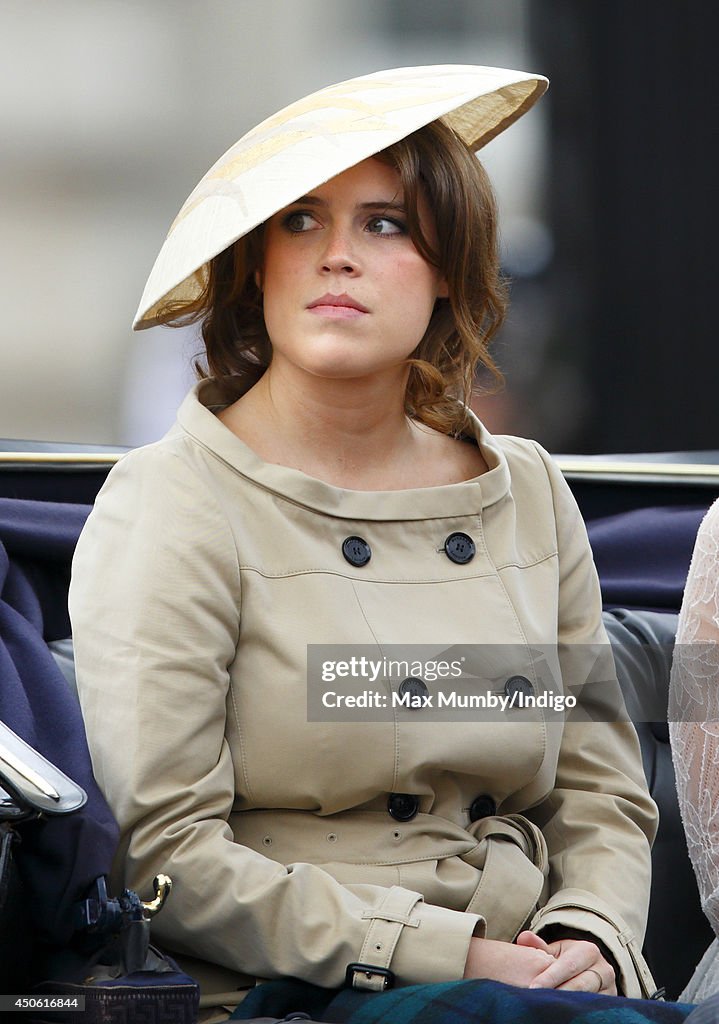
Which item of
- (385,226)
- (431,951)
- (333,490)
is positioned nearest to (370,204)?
(385,226)

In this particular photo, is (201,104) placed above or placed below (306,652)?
above

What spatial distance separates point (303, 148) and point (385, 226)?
16 cm

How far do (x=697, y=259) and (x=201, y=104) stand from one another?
1268mm

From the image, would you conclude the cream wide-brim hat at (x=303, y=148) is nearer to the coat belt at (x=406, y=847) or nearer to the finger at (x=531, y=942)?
the coat belt at (x=406, y=847)

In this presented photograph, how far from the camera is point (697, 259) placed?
368 cm

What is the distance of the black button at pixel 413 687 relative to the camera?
1.82m

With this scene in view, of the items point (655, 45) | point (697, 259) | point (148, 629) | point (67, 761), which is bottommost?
point (67, 761)

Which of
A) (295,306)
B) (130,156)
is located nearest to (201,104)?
(130,156)

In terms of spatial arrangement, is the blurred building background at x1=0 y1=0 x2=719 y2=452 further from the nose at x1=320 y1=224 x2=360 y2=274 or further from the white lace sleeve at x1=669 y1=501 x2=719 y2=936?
the white lace sleeve at x1=669 y1=501 x2=719 y2=936

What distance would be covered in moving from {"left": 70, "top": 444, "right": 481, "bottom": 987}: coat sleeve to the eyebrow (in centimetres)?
42

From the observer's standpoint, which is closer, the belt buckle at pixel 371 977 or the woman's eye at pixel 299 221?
the belt buckle at pixel 371 977

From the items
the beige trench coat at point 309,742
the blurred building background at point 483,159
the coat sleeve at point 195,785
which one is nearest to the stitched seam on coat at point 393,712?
the beige trench coat at point 309,742

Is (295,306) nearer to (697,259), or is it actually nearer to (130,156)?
(130,156)

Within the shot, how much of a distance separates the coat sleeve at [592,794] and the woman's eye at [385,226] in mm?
448
